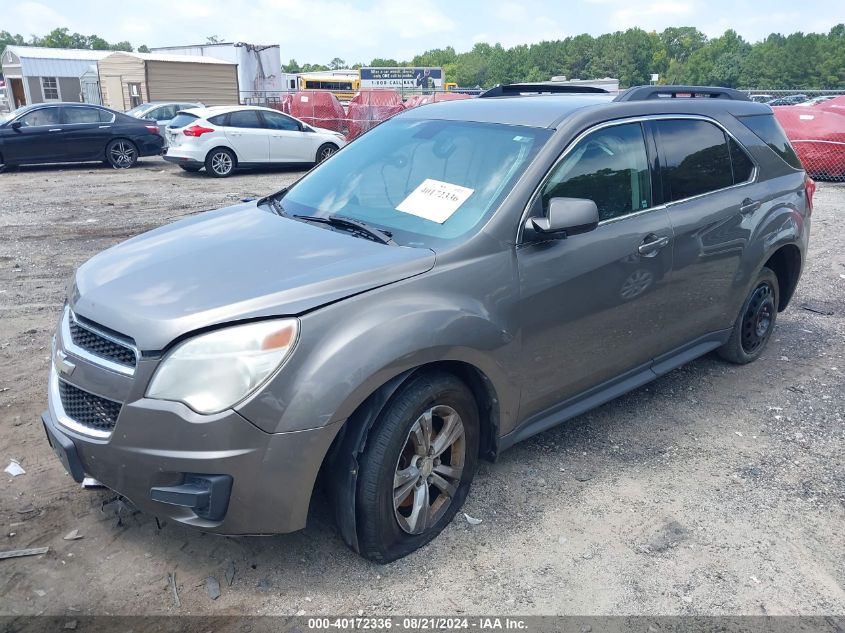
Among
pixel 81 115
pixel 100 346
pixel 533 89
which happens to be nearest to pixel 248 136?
pixel 81 115

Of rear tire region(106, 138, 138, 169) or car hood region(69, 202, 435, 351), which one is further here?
rear tire region(106, 138, 138, 169)

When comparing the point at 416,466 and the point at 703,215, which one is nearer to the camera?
the point at 416,466

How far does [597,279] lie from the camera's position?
3594 millimetres

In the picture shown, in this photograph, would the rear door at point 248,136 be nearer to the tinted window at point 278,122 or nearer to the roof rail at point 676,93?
the tinted window at point 278,122

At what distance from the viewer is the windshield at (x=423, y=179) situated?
3346 mm

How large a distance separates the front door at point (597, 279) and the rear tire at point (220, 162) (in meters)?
13.2

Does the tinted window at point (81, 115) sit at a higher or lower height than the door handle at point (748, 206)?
higher

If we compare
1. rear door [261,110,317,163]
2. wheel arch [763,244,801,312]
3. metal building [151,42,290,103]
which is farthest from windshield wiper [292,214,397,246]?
metal building [151,42,290,103]

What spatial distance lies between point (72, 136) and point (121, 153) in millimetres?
1173

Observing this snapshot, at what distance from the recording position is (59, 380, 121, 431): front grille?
2.67 m

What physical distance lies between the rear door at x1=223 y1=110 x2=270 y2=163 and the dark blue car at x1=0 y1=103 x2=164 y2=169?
2.99 meters

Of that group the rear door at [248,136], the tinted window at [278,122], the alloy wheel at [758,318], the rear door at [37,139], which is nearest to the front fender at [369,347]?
the alloy wheel at [758,318]

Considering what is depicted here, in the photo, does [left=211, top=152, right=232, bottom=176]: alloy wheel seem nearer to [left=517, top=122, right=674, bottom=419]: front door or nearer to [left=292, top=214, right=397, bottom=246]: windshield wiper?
[left=292, top=214, right=397, bottom=246]: windshield wiper

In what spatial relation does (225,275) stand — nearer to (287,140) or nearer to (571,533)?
(571,533)
